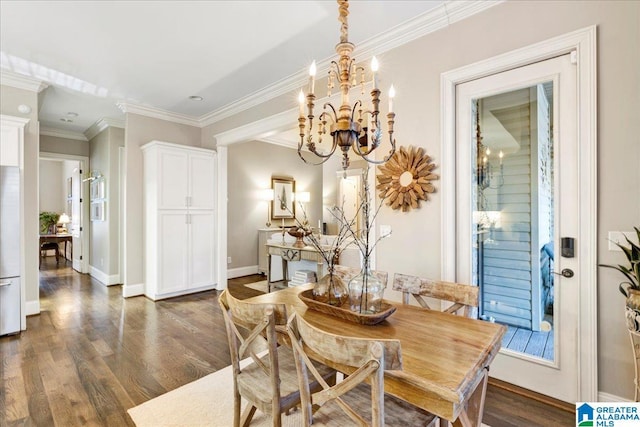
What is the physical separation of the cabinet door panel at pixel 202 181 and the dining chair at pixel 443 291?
3.72m

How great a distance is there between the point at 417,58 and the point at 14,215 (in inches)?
165

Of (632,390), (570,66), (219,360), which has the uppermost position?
(570,66)

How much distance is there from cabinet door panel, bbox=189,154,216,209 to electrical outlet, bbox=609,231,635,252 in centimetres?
469

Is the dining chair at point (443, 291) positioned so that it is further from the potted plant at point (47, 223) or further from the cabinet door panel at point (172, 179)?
the potted plant at point (47, 223)

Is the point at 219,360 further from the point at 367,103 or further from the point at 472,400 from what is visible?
the point at 367,103

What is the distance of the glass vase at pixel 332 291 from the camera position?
5.69 ft

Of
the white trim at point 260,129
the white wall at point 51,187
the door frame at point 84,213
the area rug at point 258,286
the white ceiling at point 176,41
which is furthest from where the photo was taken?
the white wall at point 51,187

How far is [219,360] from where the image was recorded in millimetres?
2711

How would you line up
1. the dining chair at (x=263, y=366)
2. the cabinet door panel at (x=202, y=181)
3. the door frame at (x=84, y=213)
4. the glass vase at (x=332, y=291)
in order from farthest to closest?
1. the door frame at (x=84, y=213)
2. the cabinet door panel at (x=202, y=181)
3. the glass vase at (x=332, y=291)
4. the dining chair at (x=263, y=366)

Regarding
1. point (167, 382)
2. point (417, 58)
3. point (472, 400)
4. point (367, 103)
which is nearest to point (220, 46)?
point (367, 103)
